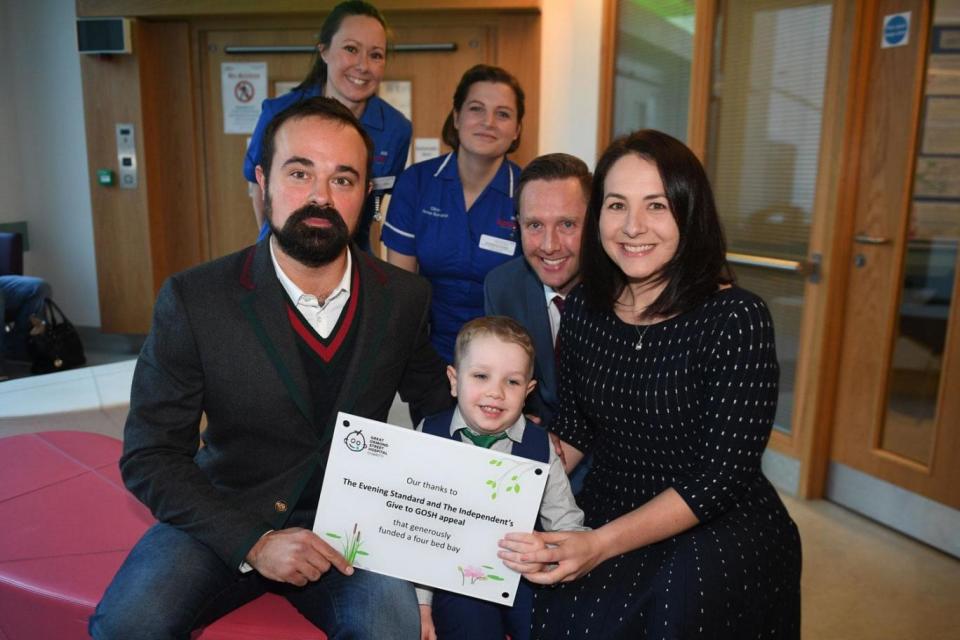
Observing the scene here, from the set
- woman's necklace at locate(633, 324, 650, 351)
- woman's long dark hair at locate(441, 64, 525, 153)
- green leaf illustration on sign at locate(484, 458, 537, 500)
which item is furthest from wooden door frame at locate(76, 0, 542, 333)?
green leaf illustration on sign at locate(484, 458, 537, 500)

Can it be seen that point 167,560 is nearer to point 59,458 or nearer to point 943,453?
point 59,458

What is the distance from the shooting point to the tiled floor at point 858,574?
2650mm

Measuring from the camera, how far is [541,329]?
222 cm

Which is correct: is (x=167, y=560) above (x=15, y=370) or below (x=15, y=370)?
above

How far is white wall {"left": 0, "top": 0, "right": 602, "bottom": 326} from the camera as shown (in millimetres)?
6168

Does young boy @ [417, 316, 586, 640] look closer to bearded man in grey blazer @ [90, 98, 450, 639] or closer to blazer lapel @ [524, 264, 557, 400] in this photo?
bearded man in grey blazer @ [90, 98, 450, 639]

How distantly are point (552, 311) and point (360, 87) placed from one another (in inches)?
46.1

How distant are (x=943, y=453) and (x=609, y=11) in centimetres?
307

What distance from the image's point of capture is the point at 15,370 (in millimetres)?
5684

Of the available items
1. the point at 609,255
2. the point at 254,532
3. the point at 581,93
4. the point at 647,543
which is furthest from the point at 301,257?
the point at 581,93

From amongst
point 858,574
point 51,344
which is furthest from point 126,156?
point 858,574

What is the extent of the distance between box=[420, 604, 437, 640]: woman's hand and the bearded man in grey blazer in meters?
0.07

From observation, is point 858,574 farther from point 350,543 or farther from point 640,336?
point 350,543

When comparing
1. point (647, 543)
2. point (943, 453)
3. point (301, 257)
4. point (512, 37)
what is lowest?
point (943, 453)
